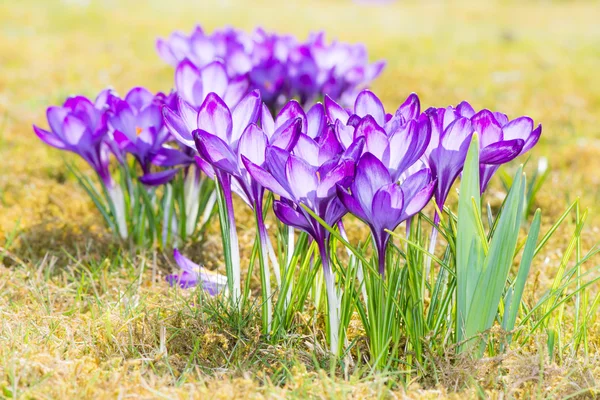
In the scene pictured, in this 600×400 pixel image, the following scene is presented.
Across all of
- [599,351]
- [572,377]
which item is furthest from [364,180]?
[599,351]

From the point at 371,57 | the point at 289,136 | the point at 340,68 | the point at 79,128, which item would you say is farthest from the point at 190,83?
the point at 371,57

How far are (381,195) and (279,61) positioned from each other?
6.78 feet

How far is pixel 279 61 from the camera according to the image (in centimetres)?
347

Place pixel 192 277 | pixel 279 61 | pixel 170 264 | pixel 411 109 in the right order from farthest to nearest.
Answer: pixel 279 61
pixel 170 264
pixel 192 277
pixel 411 109

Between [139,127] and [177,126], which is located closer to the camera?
[177,126]

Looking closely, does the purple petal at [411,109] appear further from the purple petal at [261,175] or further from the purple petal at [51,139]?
the purple petal at [51,139]

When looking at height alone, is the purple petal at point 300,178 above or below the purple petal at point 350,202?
above

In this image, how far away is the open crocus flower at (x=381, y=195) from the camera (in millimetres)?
1552

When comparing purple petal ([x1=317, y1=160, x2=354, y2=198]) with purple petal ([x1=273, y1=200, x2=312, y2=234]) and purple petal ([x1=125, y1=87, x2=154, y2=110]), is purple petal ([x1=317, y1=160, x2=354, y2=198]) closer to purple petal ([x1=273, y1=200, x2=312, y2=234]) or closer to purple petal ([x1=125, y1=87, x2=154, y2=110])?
purple petal ([x1=273, y1=200, x2=312, y2=234])

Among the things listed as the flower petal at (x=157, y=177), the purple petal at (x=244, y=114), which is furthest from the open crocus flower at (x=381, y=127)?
the flower petal at (x=157, y=177)

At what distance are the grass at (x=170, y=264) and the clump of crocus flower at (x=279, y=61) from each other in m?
0.82

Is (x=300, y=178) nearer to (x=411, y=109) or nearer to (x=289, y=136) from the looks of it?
(x=289, y=136)

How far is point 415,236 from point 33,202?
6.61ft

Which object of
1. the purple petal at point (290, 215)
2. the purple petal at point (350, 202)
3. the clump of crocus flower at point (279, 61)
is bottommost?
the purple petal at point (290, 215)
